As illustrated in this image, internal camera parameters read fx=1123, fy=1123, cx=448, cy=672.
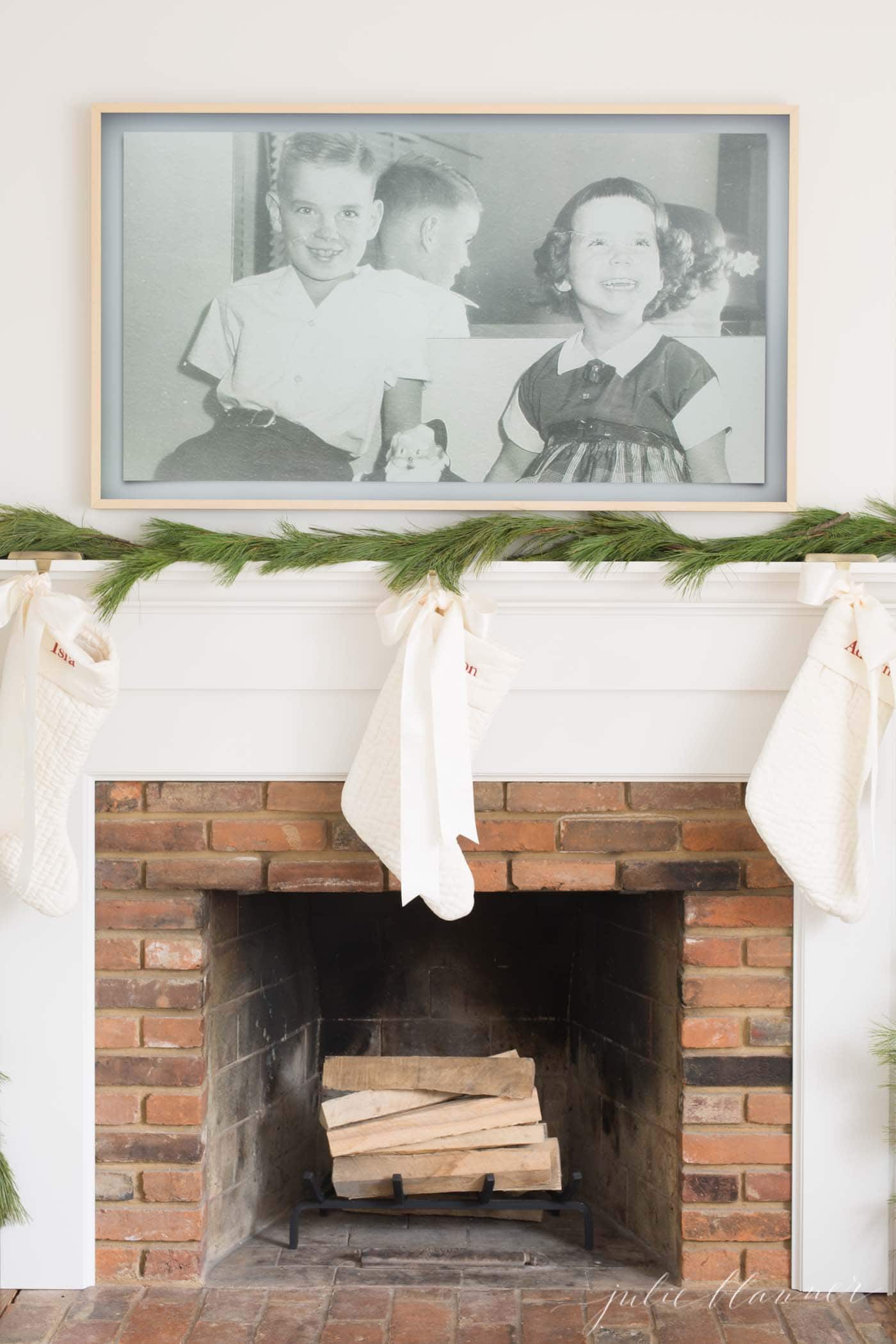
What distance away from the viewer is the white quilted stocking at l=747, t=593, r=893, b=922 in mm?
1691

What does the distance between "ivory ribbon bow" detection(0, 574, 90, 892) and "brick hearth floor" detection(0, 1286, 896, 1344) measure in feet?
2.19

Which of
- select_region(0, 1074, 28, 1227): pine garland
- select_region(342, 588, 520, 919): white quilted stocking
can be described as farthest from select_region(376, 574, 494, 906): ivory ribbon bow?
select_region(0, 1074, 28, 1227): pine garland

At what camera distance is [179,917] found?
5.99 feet

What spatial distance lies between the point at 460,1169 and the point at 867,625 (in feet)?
3.72

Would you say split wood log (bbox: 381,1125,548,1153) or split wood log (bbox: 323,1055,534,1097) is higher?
split wood log (bbox: 323,1055,534,1097)

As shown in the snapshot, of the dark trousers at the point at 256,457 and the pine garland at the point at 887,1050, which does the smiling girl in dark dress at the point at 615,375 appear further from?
the pine garland at the point at 887,1050

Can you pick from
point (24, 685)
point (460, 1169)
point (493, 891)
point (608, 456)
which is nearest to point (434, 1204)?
point (460, 1169)

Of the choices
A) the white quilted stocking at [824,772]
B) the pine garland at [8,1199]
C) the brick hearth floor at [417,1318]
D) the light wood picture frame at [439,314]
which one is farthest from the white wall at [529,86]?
the brick hearth floor at [417,1318]

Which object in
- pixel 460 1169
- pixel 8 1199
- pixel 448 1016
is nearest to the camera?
pixel 8 1199

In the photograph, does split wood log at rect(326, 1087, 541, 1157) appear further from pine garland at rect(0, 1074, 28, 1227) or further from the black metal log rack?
pine garland at rect(0, 1074, 28, 1227)

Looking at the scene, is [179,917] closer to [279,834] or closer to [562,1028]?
[279,834]

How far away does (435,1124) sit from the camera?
1.94m

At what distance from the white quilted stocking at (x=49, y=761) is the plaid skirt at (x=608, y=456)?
0.75 m

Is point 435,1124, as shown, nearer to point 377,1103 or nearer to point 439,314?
point 377,1103
